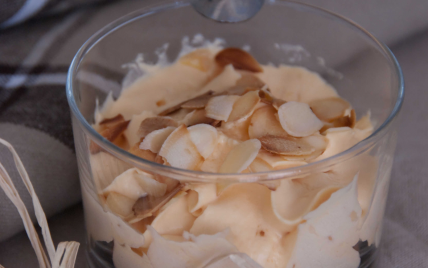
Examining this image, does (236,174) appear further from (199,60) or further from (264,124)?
(199,60)

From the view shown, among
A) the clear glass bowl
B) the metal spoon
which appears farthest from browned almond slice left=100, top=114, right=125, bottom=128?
the metal spoon

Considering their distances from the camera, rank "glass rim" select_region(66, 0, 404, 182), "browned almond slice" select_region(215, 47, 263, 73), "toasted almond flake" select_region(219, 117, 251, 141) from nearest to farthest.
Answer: "glass rim" select_region(66, 0, 404, 182) < "toasted almond flake" select_region(219, 117, 251, 141) < "browned almond slice" select_region(215, 47, 263, 73)

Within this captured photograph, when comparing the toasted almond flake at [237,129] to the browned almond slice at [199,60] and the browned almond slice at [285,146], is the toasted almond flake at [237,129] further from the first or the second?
the browned almond slice at [199,60]

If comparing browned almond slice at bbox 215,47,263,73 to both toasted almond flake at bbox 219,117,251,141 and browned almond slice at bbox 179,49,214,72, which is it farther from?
toasted almond flake at bbox 219,117,251,141

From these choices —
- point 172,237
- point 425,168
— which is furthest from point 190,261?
point 425,168

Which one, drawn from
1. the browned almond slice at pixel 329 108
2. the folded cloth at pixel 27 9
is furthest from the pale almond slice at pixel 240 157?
the folded cloth at pixel 27 9

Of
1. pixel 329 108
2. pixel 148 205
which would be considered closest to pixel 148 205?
pixel 148 205
